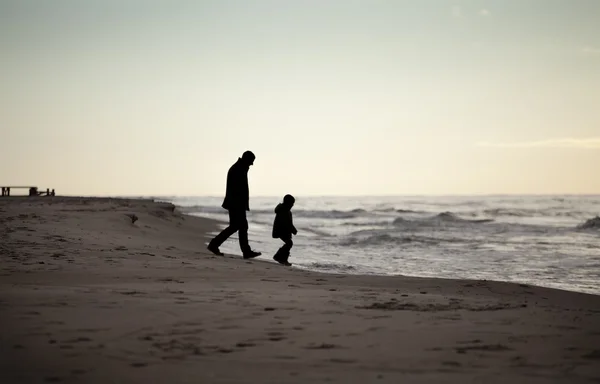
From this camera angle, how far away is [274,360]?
3598 mm

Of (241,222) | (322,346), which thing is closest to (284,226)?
(241,222)

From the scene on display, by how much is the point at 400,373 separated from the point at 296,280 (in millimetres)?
4329

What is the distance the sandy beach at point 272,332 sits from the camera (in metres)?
3.38

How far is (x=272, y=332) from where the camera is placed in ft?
13.9

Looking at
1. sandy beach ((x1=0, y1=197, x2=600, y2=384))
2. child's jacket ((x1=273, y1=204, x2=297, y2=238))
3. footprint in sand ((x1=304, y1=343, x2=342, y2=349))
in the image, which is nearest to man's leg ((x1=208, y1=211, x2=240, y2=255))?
child's jacket ((x1=273, y1=204, x2=297, y2=238))

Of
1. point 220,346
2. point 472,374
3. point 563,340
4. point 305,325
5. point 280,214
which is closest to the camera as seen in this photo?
point 472,374

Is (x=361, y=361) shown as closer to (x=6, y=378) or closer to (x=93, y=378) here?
(x=93, y=378)

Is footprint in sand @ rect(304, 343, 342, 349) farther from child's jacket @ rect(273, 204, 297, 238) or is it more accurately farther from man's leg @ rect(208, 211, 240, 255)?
child's jacket @ rect(273, 204, 297, 238)

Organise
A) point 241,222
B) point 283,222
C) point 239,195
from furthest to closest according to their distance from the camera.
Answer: point 283,222, point 241,222, point 239,195

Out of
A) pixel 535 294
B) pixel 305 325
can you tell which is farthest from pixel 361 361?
pixel 535 294

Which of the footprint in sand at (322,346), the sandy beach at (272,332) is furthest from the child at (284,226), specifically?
the footprint in sand at (322,346)

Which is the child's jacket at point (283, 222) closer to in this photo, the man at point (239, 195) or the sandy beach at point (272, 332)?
the man at point (239, 195)

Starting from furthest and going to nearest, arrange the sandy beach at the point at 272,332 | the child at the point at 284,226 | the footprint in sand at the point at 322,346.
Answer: the child at the point at 284,226
the footprint in sand at the point at 322,346
the sandy beach at the point at 272,332

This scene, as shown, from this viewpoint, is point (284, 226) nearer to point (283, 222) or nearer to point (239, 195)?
point (283, 222)
